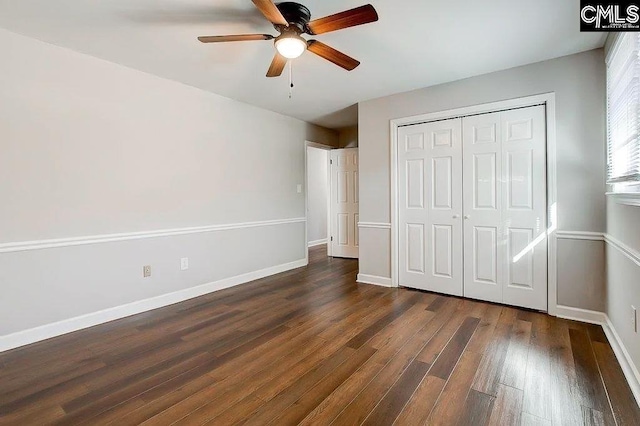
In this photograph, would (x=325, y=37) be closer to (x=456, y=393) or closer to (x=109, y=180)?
(x=109, y=180)

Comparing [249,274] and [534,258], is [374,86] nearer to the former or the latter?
[534,258]

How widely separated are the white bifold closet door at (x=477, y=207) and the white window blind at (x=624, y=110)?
1.76 ft

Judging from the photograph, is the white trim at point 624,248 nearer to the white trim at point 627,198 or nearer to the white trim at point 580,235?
the white trim at point 580,235

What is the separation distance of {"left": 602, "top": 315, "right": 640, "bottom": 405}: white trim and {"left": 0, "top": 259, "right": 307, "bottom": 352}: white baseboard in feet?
12.1

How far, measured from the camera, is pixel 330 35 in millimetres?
2410

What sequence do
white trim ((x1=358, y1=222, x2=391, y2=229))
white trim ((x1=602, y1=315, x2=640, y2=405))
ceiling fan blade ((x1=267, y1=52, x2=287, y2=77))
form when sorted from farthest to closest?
white trim ((x1=358, y1=222, x2=391, y2=229))
ceiling fan blade ((x1=267, y1=52, x2=287, y2=77))
white trim ((x1=602, y1=315, x2=640, y2=405))

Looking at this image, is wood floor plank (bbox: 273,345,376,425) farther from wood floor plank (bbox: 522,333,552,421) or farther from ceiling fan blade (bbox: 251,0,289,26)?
ceiling fan blade (bbox: 251,0,289,26)

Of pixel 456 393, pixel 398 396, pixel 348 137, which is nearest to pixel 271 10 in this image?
pixel 398 396

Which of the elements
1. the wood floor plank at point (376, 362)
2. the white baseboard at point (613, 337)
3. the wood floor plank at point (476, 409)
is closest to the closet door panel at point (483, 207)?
the white baseboard at point (613, 337)

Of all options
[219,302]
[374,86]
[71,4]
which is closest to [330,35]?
[374,86]

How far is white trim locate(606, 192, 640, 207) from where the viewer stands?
168 cm

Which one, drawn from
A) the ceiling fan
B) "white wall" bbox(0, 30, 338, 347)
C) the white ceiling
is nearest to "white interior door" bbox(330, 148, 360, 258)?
"white wall" bbox(0, 30, 338, 347)

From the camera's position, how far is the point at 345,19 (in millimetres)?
1820

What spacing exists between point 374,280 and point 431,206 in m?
1.20
